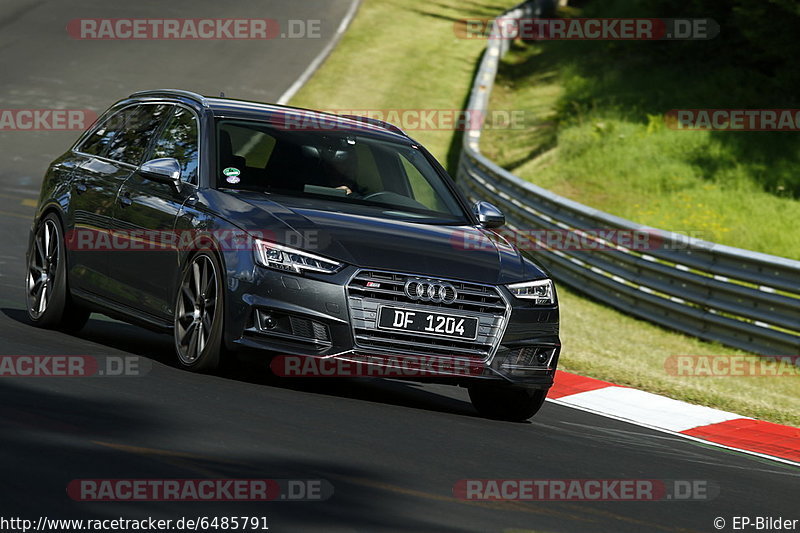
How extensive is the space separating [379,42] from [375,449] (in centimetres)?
3201

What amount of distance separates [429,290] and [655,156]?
54.0 ft

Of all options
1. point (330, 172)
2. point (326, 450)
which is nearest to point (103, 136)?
point (330, 172)

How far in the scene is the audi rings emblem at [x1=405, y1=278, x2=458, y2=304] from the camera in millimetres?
7680

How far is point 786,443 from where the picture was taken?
9.55m

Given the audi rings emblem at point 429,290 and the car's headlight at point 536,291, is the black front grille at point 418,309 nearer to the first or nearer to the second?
the audi rings emblem at point 429,290

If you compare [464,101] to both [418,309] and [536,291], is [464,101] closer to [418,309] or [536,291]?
[536,291]

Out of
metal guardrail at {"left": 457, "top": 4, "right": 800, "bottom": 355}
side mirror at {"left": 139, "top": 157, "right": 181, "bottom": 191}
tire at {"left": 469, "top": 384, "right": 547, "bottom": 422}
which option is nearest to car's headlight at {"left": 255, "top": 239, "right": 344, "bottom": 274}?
side mirror at {"left": 139, "top": 157, "right": 181, "bottom": 191}

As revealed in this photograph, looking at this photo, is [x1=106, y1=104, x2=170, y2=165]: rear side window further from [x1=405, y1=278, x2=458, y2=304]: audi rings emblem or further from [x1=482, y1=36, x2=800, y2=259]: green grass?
[x1=482, y1=36, x2=800, y2=259]: green grass

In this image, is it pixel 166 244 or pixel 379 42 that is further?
pixel 379 42

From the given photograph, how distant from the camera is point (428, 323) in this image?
7.75 meters

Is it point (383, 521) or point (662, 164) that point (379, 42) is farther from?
point (383, 521)

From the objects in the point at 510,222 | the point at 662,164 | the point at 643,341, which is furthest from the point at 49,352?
the point at 662,164

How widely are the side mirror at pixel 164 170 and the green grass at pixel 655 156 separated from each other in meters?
11.6

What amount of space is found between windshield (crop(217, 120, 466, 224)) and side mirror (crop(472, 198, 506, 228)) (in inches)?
5.3
